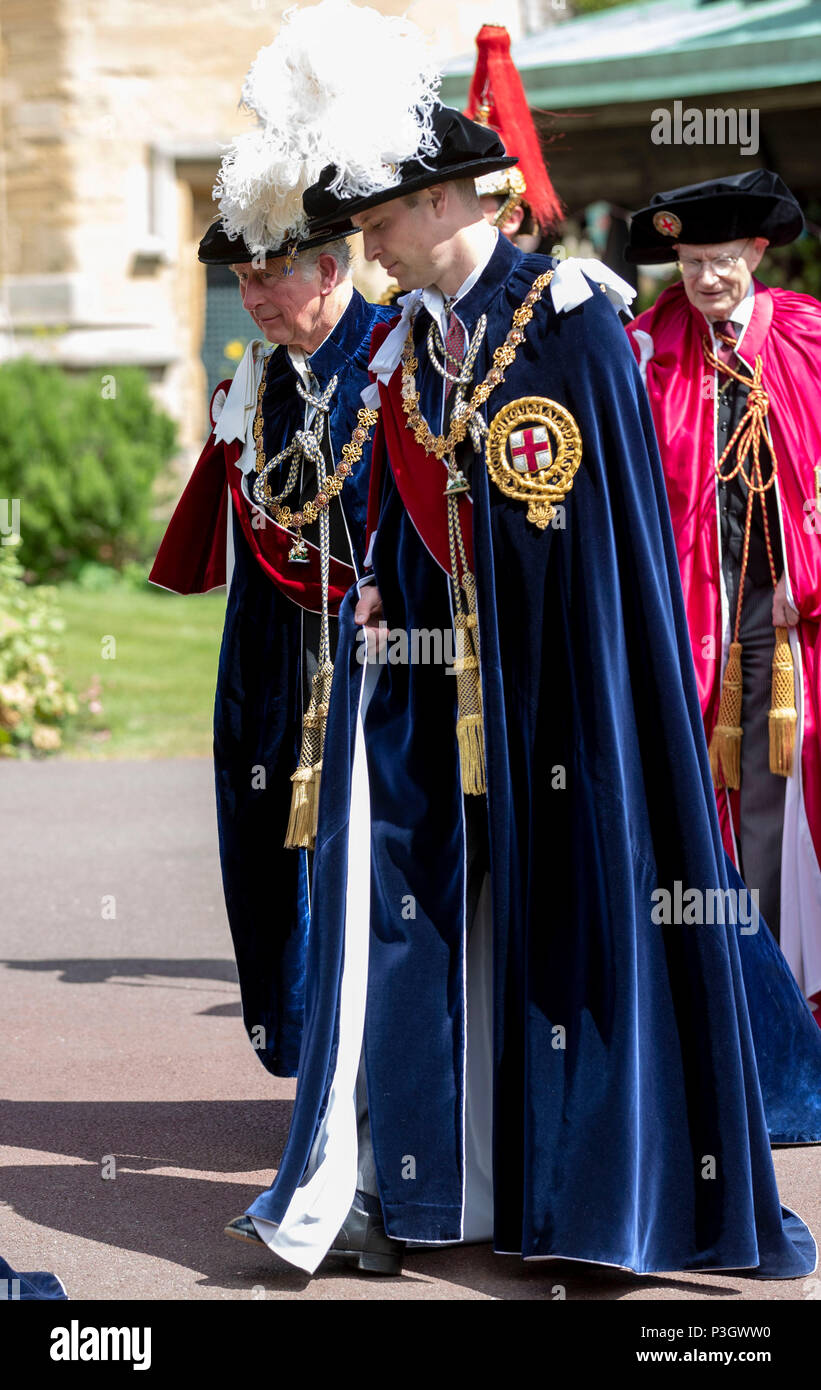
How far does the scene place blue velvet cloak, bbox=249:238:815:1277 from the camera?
348 cm

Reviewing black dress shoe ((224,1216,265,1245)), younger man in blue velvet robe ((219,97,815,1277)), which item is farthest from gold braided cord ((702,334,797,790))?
black dress shoe ((224,1216,265,1245))

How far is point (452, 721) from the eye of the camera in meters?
3.76

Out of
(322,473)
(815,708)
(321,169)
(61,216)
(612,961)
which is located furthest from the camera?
(61,216)

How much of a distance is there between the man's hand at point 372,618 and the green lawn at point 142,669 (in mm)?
6145

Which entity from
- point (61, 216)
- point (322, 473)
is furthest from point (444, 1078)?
point (61, 216)

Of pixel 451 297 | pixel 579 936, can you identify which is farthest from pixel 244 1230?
pixel 451 297

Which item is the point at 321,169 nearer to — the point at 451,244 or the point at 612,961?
the point at 451,244

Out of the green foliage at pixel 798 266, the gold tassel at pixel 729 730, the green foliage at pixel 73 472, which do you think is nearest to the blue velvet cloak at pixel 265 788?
the gold tassel at pixel 729 730

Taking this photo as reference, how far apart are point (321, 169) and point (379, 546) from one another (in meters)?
0.76

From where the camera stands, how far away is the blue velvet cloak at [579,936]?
3484 mm

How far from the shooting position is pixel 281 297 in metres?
4.32

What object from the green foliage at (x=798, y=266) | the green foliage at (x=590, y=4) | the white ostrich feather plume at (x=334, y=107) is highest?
the green foliage at (x=590, y=4)

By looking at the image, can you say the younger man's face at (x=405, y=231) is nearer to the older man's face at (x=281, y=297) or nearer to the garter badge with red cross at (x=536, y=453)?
the garter badge with red cross at (x=536, y=453)

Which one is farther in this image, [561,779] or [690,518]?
[690,518]
